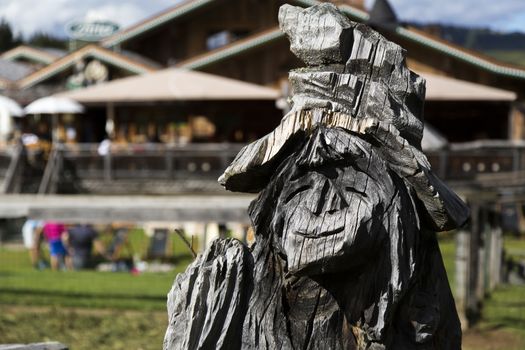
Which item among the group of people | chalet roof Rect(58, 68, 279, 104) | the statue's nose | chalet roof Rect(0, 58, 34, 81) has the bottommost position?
the group of people

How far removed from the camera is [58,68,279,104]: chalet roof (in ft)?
71.9

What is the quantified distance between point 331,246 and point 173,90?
20107 mm

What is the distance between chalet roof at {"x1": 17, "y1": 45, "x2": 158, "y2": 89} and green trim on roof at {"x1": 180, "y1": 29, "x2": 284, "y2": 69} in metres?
2.39

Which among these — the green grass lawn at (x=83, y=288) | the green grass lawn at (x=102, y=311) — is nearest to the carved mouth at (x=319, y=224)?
the green grass lawn at (x=102, y=311)

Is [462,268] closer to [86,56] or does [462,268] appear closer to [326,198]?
[326,198]

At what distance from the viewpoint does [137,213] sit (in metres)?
9.51

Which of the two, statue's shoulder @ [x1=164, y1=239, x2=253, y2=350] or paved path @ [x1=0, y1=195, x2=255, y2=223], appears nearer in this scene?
statue's shoulder @ [x1=164, y1=239, x2=253, y2=350]

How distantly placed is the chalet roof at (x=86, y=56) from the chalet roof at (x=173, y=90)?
339cm

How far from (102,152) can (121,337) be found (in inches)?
461

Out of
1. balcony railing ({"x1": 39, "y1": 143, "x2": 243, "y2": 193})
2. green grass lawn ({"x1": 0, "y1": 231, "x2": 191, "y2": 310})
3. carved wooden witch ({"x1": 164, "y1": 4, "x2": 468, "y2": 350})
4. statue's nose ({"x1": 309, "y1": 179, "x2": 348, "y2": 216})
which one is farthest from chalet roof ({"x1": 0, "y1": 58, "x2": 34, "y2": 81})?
statue's nose ({"x1": 309, "y1": 179, "x2": 348, "y2": 216})

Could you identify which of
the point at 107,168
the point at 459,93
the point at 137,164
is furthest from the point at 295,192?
the point at 459,93

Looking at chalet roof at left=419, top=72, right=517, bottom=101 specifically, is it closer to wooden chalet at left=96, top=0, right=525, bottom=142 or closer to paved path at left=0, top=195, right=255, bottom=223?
wooden chalet at left=96, top=0, right=525, bottom=142

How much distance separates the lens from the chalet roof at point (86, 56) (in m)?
26.4

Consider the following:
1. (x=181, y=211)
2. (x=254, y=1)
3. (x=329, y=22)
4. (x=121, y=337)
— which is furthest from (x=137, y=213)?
(x=254, y=1)
